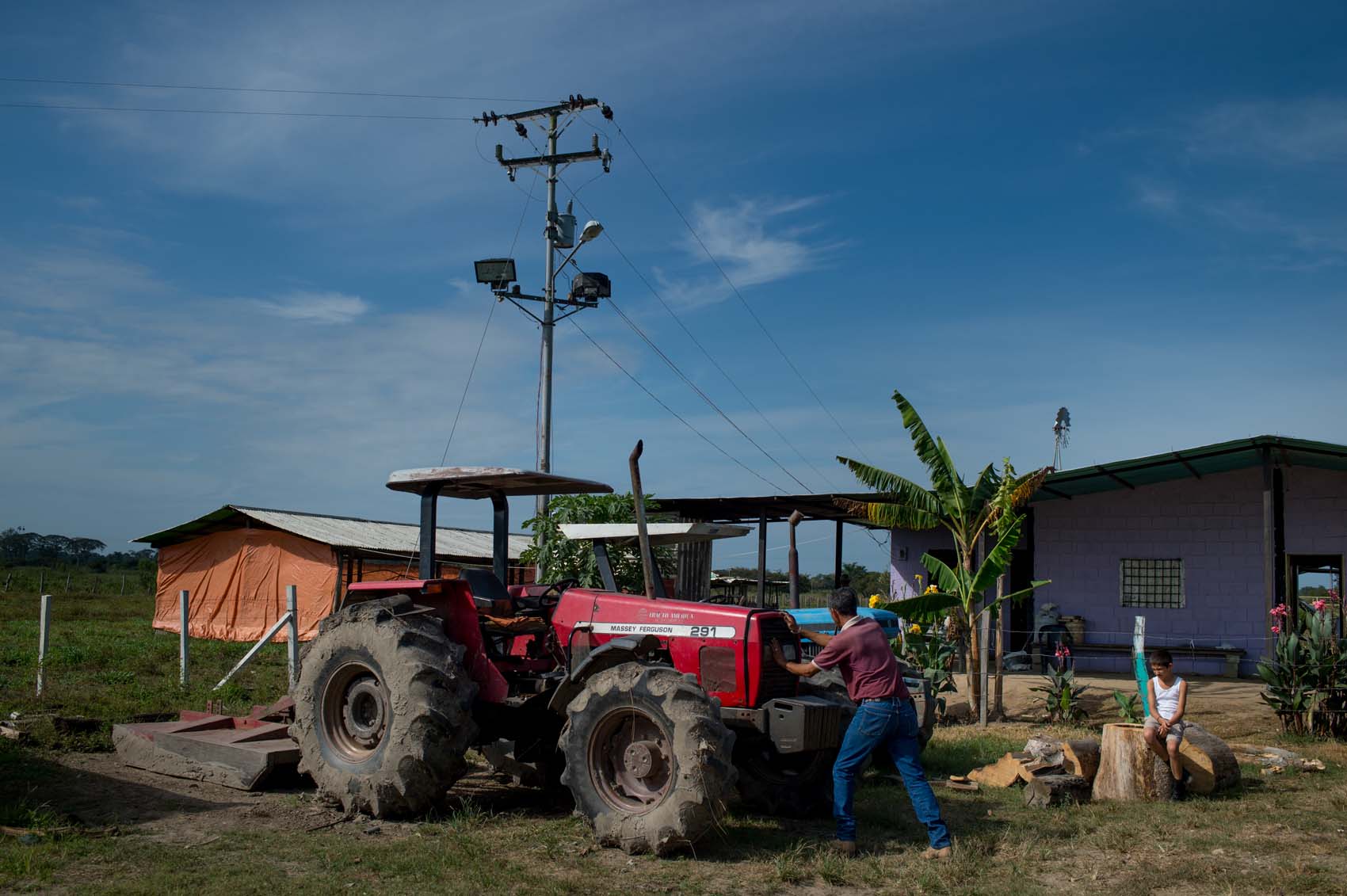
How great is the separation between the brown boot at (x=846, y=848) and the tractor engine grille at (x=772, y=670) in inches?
39.2

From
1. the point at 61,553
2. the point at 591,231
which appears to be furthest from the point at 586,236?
the point at 61,553

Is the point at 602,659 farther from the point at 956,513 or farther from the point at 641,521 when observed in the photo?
the point at 956,513

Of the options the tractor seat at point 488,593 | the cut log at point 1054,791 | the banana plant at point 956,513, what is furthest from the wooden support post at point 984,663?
the tractor seat at point 488,593

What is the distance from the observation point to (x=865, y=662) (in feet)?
21.9

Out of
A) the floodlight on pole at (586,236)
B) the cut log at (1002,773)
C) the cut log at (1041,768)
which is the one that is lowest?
the cut log at (1002,773)

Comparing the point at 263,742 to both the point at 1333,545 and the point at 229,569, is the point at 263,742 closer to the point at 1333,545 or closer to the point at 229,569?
the point at 1333,545

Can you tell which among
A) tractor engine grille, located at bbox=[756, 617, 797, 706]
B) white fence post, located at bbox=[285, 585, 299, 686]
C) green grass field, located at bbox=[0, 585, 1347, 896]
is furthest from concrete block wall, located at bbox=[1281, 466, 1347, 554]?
white fence post, located at bbox=[285, 585, 299, 686]

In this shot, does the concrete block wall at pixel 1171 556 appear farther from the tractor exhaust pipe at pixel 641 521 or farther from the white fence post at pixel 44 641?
the white fence post at pixel 44 641

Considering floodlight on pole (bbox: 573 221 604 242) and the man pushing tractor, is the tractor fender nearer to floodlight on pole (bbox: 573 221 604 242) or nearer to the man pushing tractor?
the man pushing tractor

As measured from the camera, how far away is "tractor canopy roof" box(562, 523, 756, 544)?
314 inches

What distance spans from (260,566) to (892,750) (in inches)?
840

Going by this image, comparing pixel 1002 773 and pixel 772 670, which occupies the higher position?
pixel 772 670

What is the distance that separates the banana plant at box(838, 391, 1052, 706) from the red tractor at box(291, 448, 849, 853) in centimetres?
630

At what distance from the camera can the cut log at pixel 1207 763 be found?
8.69 m
